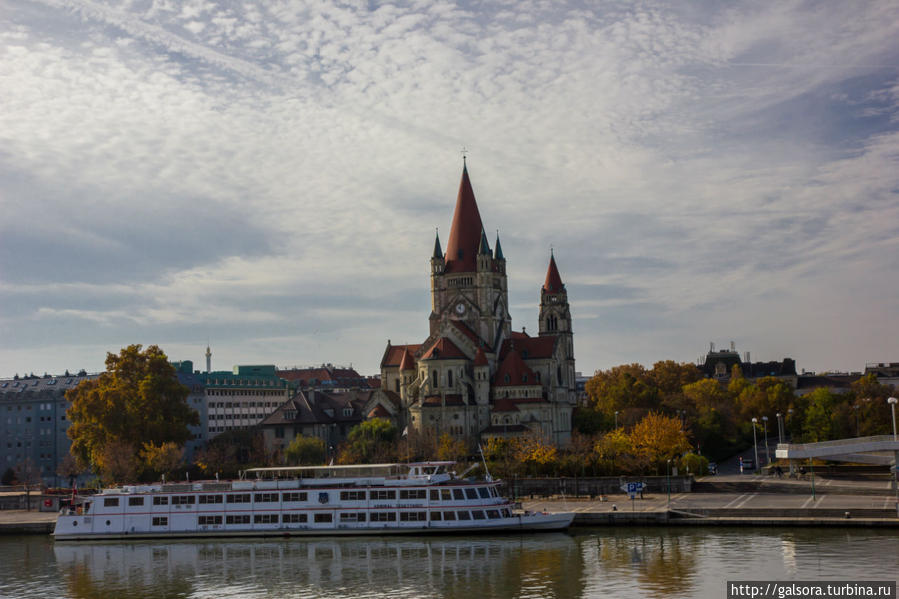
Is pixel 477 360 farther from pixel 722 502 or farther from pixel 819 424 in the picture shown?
pixel 722 502

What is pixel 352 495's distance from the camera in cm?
7425

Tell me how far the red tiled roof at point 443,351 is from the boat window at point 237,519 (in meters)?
52.9

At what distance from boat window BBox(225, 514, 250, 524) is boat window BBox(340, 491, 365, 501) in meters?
7.52

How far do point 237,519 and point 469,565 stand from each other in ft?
75.3

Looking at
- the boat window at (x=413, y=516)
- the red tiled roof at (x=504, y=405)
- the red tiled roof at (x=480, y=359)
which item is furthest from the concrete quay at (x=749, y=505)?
the red tiled roof at (x=480, y=359)

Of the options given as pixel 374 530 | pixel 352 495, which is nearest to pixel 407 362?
pixel 352 495

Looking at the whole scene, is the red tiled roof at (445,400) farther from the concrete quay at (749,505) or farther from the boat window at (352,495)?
the boat window at (352,495)

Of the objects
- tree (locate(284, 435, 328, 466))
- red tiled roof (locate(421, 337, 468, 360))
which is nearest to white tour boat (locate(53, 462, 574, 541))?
tree (locate(284, 435, 328, 466))

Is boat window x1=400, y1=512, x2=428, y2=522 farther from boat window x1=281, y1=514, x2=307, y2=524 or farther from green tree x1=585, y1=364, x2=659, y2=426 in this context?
green tree x1=585, y1=364, x2=659, y2=426

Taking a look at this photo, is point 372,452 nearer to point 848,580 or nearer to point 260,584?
point 260,584

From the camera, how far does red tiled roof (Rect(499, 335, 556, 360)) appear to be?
138m

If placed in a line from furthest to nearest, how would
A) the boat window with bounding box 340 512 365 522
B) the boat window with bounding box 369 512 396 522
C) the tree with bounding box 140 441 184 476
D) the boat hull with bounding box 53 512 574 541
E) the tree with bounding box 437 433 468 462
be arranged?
the tree with bounding box 437 433 468 462, the tree with bounding box 140 441 184 476, the boat window with bounding box 340 512 365 522, the boat window with bounding box 369 512 396 522, the boat hull with bounding box 53 512 574 541

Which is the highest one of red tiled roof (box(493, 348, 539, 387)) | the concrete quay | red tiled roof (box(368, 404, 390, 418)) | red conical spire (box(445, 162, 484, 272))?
red conical spire (box(445, 162, 484, 272))

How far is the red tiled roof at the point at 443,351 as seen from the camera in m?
126
